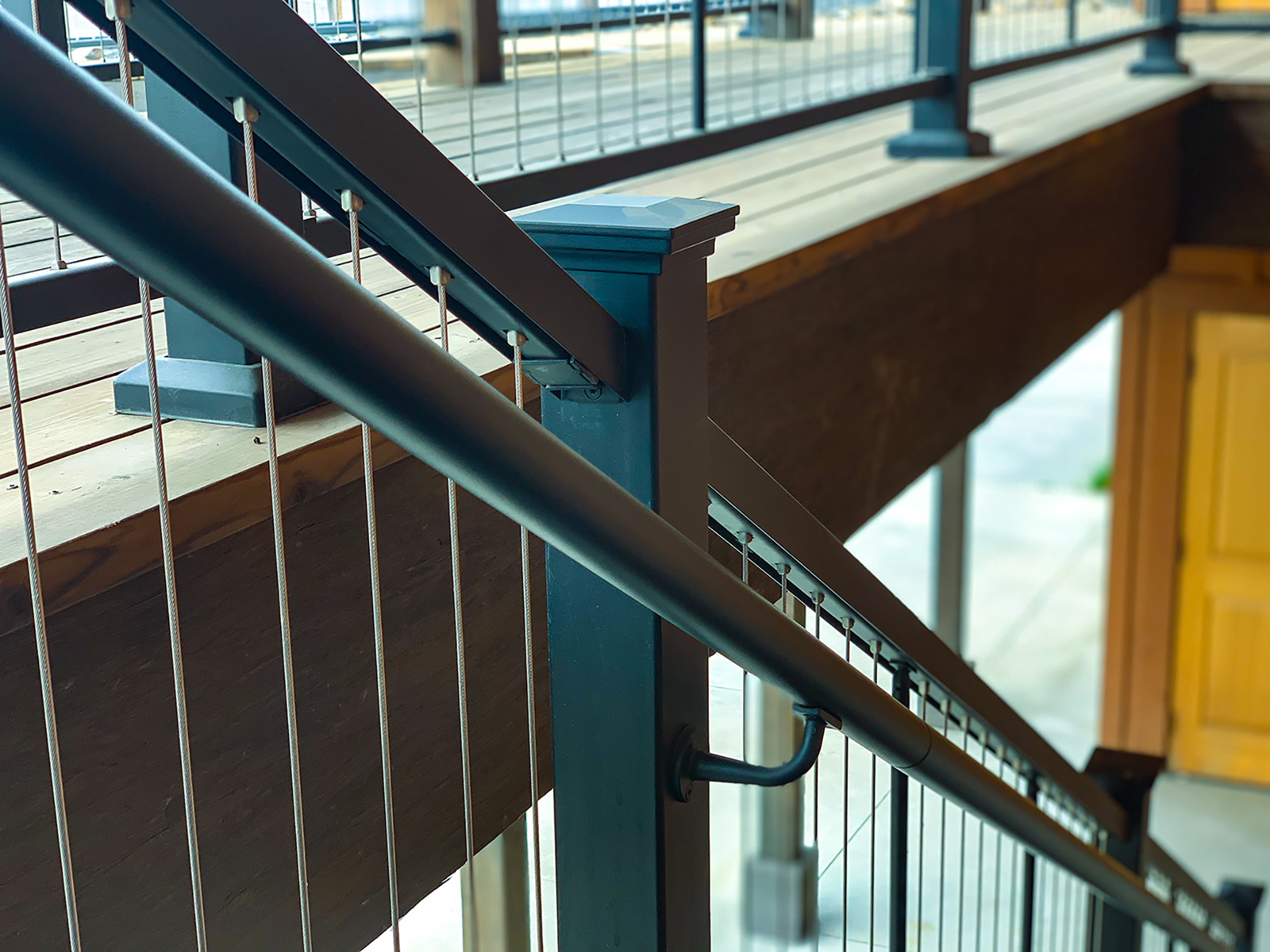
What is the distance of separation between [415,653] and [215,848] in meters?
0.26

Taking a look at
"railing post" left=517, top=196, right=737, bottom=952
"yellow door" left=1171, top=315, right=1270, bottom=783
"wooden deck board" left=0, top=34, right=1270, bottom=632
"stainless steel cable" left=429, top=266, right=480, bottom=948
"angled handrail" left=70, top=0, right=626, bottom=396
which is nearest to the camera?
"angled handrail" left=70, top=0, right=626, bottom=396

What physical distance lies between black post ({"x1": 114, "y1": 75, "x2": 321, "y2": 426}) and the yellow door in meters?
4.37

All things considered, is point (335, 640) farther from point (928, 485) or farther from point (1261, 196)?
point (928, 485)

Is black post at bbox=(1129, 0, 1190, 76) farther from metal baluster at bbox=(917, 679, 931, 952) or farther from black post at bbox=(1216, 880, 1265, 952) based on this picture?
metal baluster at bbox=(917, 679, 931, 952)

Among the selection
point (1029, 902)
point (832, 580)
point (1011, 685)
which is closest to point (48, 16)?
point (832, 580)

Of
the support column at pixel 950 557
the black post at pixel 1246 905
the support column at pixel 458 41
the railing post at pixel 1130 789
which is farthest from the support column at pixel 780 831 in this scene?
the support column at pixel 950 557

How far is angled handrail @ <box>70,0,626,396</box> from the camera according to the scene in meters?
0.60

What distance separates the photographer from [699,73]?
215cm

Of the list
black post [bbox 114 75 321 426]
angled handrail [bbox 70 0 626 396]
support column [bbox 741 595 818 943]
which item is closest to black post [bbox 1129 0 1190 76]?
support column [bbox 741 595 818 943]

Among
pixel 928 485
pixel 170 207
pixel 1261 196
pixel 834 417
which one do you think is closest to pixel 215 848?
pixel 170 207

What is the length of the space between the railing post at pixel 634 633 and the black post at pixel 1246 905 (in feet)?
9.64

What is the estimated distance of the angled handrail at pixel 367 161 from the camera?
0.60 metres

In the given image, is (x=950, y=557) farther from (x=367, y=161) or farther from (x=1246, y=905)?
(x=367, y=161)

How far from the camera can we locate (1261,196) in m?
4.04
